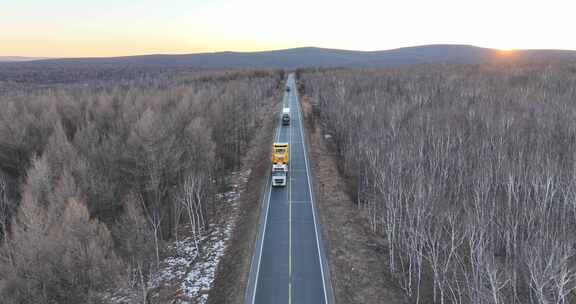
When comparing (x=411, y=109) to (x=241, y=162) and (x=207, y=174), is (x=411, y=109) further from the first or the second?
(x=207, y=174)

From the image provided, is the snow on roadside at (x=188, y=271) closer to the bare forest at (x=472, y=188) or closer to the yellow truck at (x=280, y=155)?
the yellow truck at (x=280, y=155)

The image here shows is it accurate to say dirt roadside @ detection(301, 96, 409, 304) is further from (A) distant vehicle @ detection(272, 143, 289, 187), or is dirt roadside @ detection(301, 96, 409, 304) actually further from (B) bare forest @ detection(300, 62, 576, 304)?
(A) distant vehicle @ detection(272, 143, 289, 187)

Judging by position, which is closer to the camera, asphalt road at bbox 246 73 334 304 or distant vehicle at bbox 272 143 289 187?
asphalt road at bbox 246 73 334 304

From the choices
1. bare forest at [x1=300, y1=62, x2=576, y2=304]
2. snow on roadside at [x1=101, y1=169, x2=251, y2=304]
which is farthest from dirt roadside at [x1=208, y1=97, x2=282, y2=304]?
bare forest at [x1=300, y1=62, x2=576, y2=304]

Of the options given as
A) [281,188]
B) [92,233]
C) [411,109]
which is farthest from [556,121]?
[92,233]

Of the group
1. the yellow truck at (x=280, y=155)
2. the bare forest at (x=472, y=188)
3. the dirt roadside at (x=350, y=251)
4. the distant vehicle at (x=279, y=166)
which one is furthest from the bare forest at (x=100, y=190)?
the bare forest at (x=472, y=188)

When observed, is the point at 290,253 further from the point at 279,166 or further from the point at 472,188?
the point at 472,188
